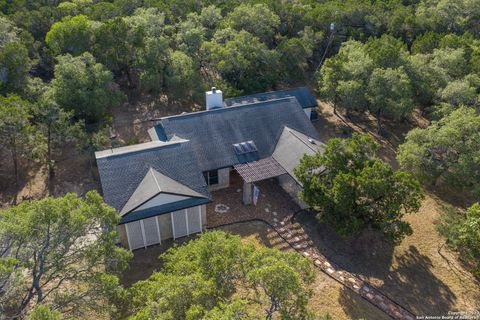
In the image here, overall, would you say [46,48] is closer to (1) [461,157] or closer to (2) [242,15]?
(2) [242,15]

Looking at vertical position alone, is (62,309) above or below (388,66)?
below

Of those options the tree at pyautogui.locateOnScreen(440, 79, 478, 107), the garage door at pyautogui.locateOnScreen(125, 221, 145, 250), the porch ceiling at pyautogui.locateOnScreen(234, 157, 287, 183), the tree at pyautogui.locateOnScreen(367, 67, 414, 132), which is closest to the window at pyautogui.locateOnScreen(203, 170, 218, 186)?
the porch ceiling at pyautogui.locateOnScreen(234, 157, 287, 183)

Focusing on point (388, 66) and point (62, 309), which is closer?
point (62, 309)

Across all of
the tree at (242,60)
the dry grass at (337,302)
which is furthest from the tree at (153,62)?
the dry grass at (337,302)

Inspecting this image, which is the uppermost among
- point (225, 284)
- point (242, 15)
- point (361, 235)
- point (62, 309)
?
point (242, 15)

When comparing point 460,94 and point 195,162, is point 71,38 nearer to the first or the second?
point 195,162

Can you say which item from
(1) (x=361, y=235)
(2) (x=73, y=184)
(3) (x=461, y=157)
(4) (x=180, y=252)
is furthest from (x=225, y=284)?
(3) (x=461, y=157)


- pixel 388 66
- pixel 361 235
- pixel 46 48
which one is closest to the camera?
pixel 361 235
